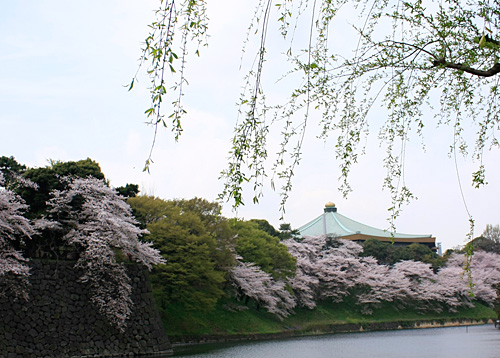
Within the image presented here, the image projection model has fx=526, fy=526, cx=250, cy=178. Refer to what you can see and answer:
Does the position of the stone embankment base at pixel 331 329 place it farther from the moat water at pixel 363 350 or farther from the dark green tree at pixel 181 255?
the moat water at pixel 363 350

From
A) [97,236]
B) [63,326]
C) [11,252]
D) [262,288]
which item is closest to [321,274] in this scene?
[262,288]

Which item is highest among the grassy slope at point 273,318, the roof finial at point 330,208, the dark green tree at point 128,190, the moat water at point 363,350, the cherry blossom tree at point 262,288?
the roof finial at point 330,208

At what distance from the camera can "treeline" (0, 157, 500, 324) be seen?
1756 cm

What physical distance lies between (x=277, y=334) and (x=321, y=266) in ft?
30.2

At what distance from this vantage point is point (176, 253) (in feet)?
72.6

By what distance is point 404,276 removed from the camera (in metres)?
38.8

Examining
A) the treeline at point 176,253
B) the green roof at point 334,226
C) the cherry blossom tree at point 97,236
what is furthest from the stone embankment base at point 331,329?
the green roof at point 334,226

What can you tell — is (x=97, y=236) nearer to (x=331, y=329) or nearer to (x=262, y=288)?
(x=262, y=288)

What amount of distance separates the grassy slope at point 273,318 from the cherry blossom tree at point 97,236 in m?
5.42

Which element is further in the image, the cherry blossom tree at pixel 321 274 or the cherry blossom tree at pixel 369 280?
the cherry blossom tree at pixel 369 280

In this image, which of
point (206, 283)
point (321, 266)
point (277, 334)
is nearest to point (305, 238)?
point (321, 266)

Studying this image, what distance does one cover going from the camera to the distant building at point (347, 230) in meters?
57.0

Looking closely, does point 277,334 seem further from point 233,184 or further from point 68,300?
point 233,184

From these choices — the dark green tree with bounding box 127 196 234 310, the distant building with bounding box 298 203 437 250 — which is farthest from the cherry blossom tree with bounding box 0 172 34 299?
the distant building with bounding box 298 203 437 250
